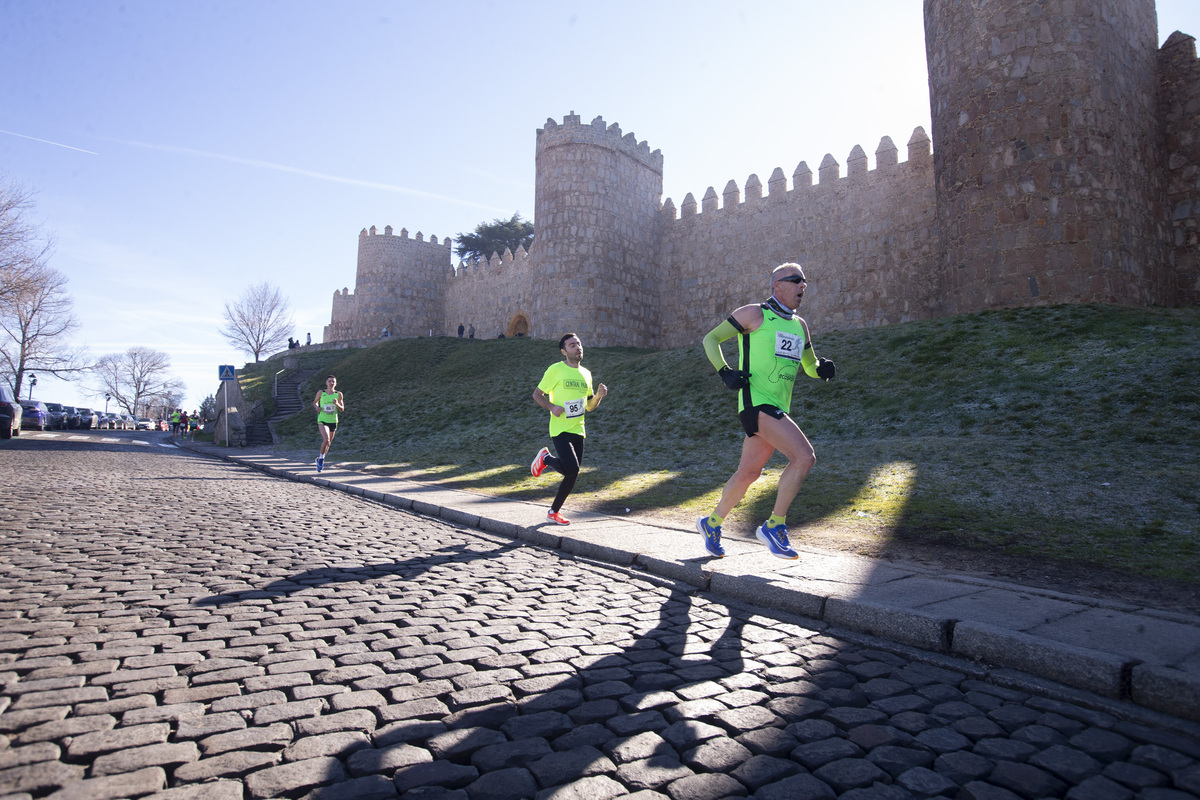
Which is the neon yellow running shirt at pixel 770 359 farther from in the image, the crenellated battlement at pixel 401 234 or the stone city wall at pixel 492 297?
the crenellated battlement at pixel 401 234

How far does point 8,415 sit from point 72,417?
2511 centimetres

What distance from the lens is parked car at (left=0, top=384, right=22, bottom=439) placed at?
929 inches

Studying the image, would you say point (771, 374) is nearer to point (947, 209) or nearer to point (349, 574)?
point (349, 574)

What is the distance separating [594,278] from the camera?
1140 inches

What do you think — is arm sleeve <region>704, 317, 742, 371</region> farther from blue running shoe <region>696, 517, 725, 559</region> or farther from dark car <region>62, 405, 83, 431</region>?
dark car <region>62, 405, 83, 431</region>

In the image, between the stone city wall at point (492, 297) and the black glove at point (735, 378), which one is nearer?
the black glove at point (735, 378)

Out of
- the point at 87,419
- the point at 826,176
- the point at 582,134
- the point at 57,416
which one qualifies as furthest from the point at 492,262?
the point at 87,419

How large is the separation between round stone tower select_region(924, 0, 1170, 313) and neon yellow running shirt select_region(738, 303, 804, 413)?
1249 cm

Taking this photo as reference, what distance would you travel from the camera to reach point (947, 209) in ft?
53.3

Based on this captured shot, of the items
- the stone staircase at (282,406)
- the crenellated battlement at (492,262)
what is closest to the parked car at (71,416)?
the stone staircase at (282,406)

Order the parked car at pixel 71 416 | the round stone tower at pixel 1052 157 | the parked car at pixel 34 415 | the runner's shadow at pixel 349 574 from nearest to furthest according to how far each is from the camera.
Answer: the runner's shadow at pixel 349 574, the round stone tower at pixel 1052 157, the parked car at pixel 34 415, the parked car at pixel 71 416

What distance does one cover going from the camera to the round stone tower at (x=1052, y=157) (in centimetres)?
1445

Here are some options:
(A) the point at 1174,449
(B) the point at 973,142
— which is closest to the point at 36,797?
(A) the point at 1174,449

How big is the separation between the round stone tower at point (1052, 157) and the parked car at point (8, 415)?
96.6 feet
